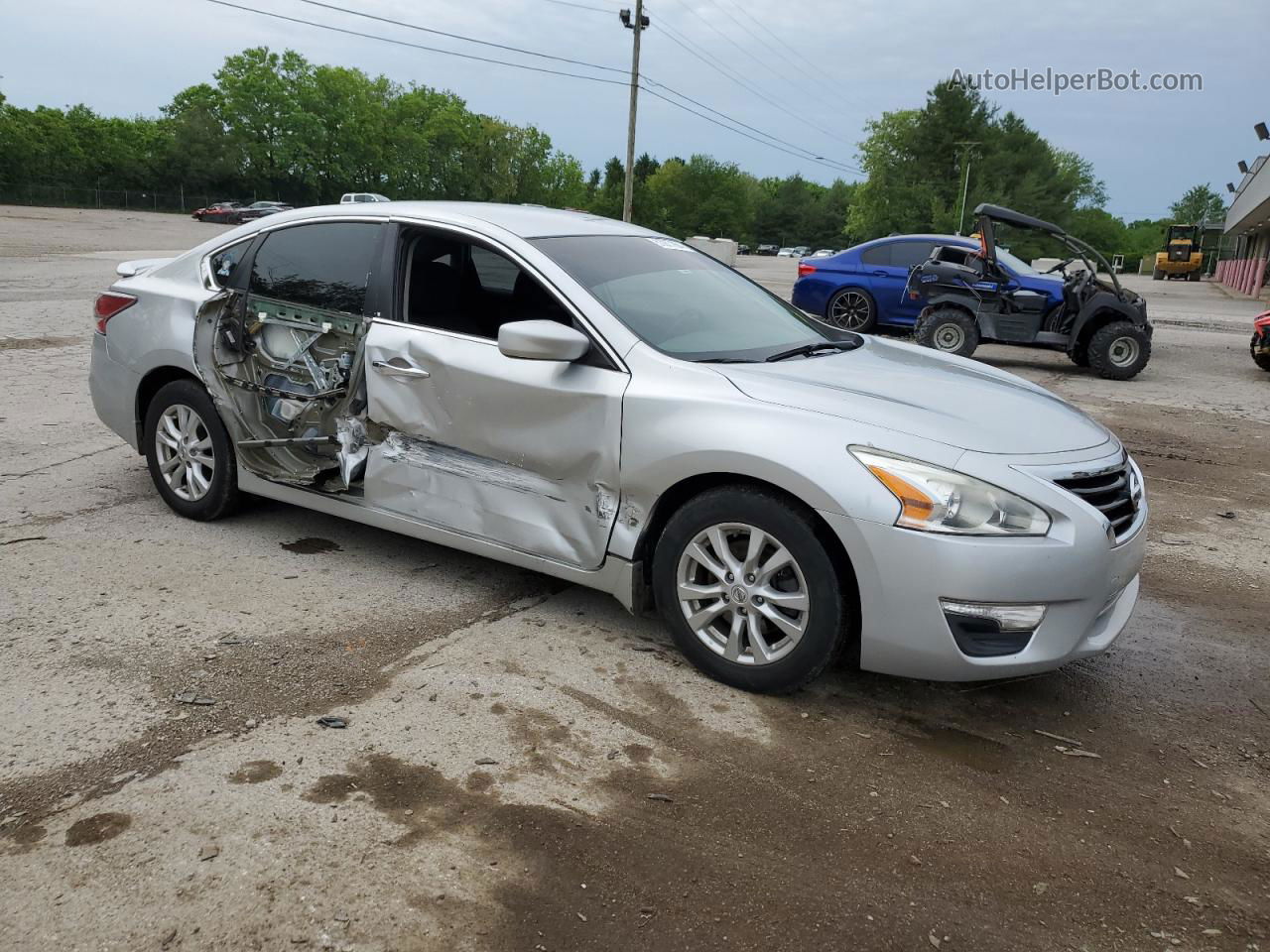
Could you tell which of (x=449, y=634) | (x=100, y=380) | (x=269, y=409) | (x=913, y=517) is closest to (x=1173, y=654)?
(x=913, y=517)

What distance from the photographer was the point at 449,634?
399 centimetres

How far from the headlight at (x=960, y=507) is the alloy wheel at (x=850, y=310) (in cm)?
1180

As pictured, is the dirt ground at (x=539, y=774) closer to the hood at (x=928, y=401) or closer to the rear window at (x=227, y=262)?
the hood at (x=928, y=401)

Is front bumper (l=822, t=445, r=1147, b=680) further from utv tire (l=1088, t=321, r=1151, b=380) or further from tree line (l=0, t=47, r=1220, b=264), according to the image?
tree line (l=0, t=47, r=1220, b=264)

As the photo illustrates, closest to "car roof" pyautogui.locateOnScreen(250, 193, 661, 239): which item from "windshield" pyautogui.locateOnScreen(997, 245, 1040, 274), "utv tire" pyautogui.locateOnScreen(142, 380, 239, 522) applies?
"utv tire" pyautogui.locateOnScreen(142, 380, 239, 522)

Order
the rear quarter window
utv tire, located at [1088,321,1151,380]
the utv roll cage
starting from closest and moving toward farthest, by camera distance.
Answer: the utv roll cage < utv tire, located at [1088,321,1151,380] < the rear quarter window

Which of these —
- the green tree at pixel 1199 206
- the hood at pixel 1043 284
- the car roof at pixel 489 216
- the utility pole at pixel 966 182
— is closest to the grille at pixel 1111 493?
the car roof at pixel 489 216

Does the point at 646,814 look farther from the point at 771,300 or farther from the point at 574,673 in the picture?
the point at 771,300

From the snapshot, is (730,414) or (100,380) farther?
(100,380)

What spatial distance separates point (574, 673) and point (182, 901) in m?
1.58

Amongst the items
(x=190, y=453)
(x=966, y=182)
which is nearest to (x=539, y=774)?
(x=190, y=453)

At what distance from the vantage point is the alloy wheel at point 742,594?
11.1 ft

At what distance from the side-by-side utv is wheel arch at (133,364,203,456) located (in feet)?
30.2

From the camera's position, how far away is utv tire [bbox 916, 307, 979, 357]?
1247cm
